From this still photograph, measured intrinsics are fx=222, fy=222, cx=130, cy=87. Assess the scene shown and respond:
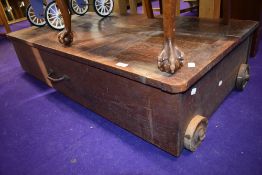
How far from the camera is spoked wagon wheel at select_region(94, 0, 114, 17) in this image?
1.58 m

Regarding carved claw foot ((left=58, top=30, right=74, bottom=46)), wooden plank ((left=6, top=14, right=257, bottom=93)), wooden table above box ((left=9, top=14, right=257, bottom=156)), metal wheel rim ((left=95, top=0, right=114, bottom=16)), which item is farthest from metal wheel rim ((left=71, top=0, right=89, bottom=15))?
carved claw foot ((left=58, top=30, right=74, bottom=46))

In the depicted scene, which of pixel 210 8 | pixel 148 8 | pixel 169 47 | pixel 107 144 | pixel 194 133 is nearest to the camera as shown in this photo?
pixel 169 47

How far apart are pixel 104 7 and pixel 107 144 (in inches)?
41.1

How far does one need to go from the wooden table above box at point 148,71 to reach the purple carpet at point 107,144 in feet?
0.21

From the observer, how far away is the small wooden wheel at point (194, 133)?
0.81 metres

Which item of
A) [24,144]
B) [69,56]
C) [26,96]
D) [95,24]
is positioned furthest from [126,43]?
[26,96]

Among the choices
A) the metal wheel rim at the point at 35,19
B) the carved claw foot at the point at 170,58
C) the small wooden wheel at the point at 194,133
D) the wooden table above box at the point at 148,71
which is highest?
the metal wheel rim at the point at 35,19

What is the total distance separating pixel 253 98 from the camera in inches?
44.2

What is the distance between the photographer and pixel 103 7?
160 cm

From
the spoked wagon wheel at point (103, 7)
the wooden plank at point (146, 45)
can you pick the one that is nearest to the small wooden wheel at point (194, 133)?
the wooden plank at point (146, 45)

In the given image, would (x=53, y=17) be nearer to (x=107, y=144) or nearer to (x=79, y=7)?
(x=79, y=7)

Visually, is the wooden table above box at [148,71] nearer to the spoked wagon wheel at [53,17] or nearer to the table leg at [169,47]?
the table leg at [169,47]

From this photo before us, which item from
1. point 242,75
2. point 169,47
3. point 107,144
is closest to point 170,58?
point 169,47

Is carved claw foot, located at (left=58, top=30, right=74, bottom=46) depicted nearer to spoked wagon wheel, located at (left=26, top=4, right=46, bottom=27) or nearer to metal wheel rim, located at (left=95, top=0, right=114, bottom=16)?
metal wheel rim, located at (left=95, top=0, right=114, bottom=16)
